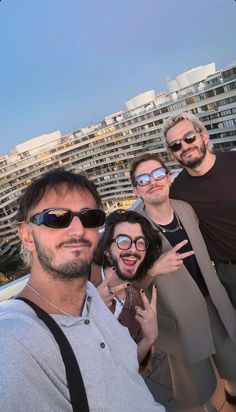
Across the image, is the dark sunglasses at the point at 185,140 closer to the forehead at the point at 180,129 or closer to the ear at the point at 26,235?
the forehead at the point at 180,129

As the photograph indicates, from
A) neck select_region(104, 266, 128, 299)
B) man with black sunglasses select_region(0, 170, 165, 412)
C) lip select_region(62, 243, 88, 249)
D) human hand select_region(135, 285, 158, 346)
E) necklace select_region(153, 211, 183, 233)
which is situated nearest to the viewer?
man with black sunglasses select_region(0, 170, 165, 412)

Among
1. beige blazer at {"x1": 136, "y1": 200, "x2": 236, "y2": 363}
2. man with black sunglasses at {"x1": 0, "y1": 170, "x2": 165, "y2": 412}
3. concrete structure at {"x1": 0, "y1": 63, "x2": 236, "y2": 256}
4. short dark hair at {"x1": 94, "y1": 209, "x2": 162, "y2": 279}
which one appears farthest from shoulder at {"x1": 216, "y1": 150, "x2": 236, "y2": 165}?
concrete structure at {"x1": 0, "y1": 63, "x2": 236, "y2": 256}

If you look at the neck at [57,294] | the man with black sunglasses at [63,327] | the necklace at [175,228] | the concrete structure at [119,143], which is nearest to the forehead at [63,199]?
the man with black sunglasses at [63,327]

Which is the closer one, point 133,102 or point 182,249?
point 182,249

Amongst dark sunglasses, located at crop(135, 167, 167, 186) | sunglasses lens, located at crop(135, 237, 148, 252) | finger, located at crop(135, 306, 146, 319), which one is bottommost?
finger, located at crop(135, 306, 146, 319)

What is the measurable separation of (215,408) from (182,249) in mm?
1081

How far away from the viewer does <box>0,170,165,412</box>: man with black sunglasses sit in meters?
0.74

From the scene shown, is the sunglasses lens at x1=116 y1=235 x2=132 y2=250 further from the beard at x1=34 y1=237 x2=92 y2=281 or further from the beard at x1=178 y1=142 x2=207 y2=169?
the beard at x1=178 y1=142 x2=207 y2=169

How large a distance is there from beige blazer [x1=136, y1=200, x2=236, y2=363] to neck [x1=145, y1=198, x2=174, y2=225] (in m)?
0.05

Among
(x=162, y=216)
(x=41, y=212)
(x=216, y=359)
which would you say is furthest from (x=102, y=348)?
(x=216, y=359)

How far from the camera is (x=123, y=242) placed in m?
1.65

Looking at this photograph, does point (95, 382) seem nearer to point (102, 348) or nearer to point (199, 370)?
point (102, 348)

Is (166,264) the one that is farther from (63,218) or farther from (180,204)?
(63,218)

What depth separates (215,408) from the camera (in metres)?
→ 1.97
